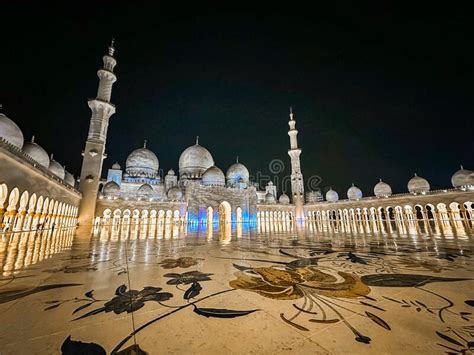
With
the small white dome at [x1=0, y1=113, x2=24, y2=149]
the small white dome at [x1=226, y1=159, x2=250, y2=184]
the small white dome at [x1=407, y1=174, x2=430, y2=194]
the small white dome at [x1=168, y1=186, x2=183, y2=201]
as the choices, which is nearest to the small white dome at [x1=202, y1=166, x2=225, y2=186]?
the small white dome at [x1=168, y1=186, x2=183, y2=201]

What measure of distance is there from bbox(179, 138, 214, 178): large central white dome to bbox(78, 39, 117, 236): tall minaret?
36.5ft

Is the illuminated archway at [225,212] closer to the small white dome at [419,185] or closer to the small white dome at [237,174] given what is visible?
the small white dome at [237,174]

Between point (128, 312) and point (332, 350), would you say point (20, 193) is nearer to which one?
point (128, 312)

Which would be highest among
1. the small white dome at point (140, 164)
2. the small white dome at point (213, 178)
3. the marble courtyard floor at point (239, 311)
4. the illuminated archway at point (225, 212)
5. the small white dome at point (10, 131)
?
the small white dome at point (140, 164)

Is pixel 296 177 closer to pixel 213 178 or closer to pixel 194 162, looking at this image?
pixel 213 178

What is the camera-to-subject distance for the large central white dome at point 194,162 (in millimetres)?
28348

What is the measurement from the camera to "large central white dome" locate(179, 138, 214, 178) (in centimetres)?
2835

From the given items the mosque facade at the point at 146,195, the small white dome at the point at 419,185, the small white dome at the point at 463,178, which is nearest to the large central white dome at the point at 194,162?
the mosque facade at the point at 146,195

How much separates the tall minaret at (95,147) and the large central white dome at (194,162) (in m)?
11.1

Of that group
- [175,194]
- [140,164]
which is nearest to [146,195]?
[175,194]

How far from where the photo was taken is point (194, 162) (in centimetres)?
2861

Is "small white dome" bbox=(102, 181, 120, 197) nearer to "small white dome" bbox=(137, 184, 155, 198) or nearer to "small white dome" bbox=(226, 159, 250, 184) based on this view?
"small white dome" bbox=(137, 184, 155, 198)

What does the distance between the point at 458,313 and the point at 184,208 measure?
77.8 ft

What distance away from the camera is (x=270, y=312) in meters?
1.58
